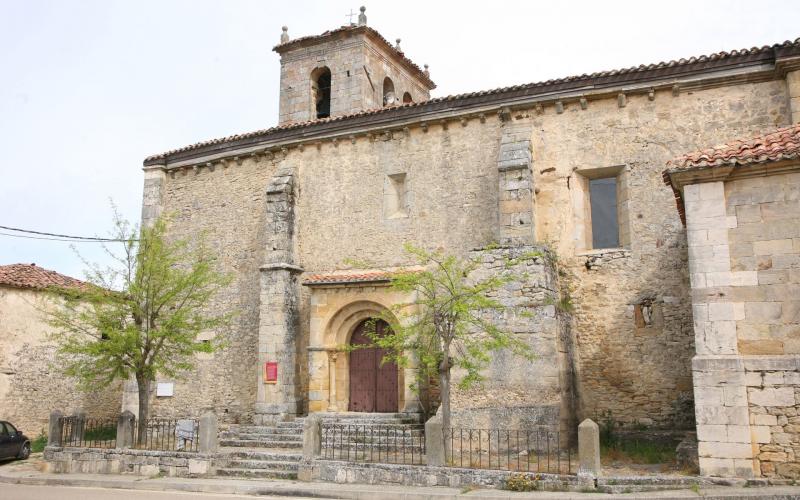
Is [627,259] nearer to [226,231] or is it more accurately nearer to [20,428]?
[226,231]

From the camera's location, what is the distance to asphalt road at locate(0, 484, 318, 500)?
10797 mm

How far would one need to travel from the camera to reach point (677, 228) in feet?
48.5

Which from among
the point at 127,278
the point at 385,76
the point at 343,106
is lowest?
the point at 127,278

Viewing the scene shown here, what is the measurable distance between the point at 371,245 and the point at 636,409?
23.7ft

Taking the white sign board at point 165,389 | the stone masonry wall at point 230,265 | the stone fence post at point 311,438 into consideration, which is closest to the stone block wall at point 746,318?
the stone fence post at point 311,438

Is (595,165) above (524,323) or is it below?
above

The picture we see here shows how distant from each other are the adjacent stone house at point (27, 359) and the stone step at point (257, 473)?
8.21m

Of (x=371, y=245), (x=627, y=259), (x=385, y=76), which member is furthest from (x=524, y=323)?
(x=385, y=76)

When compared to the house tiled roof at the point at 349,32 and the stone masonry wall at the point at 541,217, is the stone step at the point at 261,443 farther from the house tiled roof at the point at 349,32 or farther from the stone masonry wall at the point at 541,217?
the house tiled roof at the point at 349,32

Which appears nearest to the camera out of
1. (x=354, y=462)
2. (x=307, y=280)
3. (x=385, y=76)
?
(x=354, y=462)

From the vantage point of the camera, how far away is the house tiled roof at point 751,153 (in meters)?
9.93

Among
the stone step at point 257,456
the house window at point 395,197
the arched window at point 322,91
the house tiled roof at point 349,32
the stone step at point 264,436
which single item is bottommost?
the stone step at point 257,456

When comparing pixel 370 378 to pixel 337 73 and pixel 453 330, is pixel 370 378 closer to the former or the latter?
pixel 453 330

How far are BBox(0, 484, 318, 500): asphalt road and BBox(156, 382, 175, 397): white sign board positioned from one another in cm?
745
